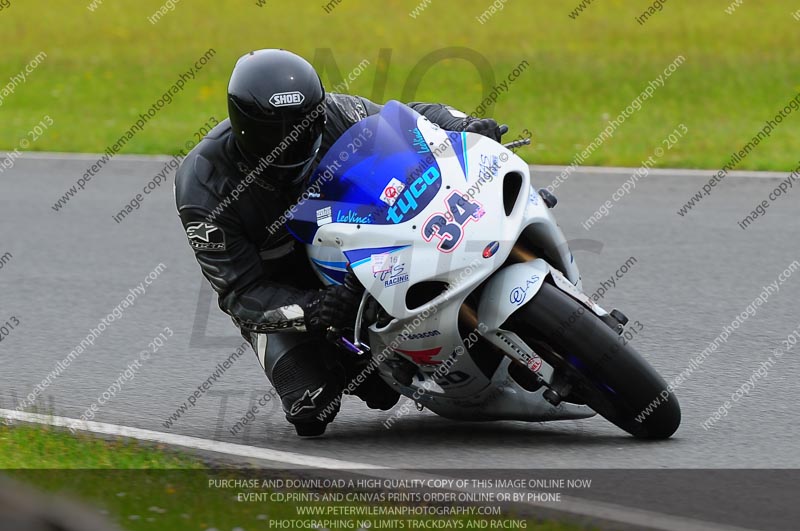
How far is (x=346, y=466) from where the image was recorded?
5246mm

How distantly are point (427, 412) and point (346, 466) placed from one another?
1.25 meters

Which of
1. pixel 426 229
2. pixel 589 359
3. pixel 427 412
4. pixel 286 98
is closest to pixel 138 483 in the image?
pixel 426 229

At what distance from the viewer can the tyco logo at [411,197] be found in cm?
520

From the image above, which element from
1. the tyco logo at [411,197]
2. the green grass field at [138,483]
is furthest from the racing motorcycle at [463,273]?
the green grass field at [138,483]

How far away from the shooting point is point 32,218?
11.4m

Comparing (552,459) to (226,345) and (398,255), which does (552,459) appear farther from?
(226,345)

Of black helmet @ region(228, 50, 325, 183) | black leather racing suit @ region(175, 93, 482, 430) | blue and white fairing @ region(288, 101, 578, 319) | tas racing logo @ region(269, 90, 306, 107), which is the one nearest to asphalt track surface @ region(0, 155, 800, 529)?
black leather racing suit @ region(175, 93, 482, 430)

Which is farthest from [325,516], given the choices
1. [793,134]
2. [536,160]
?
[793,134]

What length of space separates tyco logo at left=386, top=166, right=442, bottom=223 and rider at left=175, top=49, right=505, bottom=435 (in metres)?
0.29

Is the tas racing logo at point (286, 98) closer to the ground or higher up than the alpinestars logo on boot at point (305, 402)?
higher up

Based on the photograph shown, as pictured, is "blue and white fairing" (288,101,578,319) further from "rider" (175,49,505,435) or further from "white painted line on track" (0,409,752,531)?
"white painted line on track" (0,409,752,531)

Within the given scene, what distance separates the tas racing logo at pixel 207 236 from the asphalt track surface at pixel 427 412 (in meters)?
0.87

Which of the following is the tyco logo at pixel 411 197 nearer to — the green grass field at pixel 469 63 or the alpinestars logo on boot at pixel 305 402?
the alpinestars logo on boot at pixel 305 402

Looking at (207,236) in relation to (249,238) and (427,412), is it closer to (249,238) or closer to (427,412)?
(249,238)
